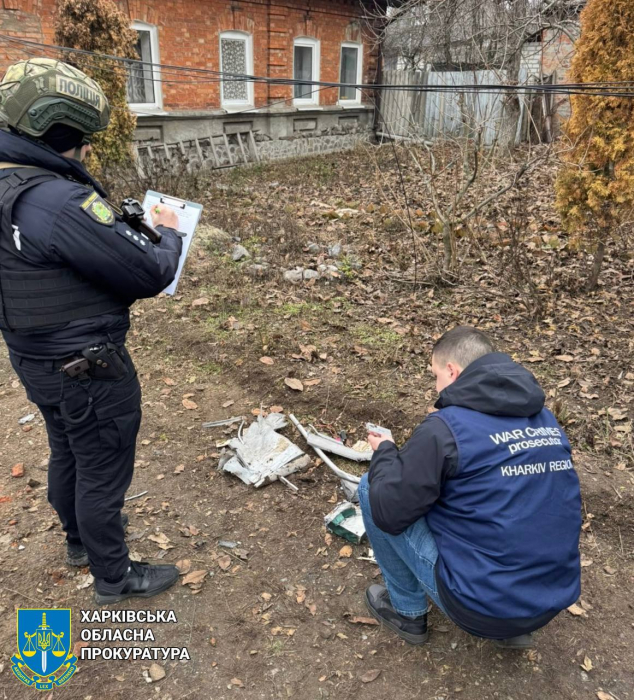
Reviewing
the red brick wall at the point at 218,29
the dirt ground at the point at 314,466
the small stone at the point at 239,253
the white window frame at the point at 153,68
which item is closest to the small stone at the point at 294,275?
the dirt ground at the point at 314,466

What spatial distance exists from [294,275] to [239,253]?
105 centimetres

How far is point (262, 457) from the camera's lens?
140 inches

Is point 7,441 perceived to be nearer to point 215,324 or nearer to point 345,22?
point 215,324

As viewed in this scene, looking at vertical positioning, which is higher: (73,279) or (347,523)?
(73,279)

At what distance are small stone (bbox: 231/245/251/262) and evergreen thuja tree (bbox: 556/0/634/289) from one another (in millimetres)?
3834

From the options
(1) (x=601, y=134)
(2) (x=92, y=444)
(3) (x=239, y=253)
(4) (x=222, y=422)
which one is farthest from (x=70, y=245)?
(3) (x=239, y=253)

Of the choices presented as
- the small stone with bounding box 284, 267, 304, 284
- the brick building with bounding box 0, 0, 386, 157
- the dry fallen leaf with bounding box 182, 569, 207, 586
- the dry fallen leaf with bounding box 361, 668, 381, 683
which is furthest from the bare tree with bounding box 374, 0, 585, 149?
the dry fallen leaf with bounding box 361, 668, 381, 683

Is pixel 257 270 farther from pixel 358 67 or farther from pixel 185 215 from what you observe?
pixel 358 67

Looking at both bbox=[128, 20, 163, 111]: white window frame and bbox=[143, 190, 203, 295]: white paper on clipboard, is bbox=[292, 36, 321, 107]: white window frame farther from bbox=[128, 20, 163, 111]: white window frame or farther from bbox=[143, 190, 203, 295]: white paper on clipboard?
bbox=[143, 190, 203, 295]: white paper on clipboard

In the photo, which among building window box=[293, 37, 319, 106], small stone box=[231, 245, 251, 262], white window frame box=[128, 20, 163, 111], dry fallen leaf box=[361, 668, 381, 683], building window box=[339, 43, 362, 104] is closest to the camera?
dry fallen leaf box=[361, 668, 381, 683]

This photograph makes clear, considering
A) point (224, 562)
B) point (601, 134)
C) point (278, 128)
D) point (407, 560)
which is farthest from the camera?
point (278, 128)

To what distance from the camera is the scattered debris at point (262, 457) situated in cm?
343

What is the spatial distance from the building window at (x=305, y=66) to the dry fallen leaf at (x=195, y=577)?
567 inches

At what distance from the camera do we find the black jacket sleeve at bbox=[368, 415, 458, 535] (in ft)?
5.92
